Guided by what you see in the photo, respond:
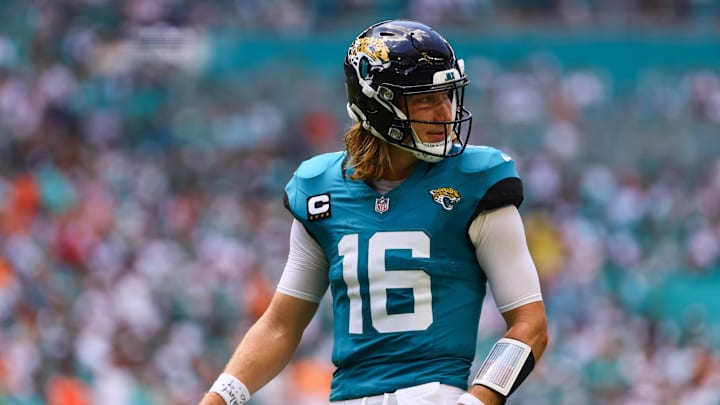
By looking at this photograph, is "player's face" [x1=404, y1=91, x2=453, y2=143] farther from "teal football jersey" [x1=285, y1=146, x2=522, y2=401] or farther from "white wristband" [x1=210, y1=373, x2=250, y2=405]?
"white wristband" [x1=210, y1=373, x2=250, y2=405]

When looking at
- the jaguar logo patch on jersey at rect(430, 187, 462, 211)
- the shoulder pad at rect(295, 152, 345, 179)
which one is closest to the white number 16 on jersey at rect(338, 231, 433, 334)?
the jaguar logo patch on jersey at rect(430, 187, 462, 211)

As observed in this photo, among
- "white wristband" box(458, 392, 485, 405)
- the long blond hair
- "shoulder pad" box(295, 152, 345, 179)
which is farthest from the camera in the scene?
"shoulder pad" box(295, 152, 345, 179)

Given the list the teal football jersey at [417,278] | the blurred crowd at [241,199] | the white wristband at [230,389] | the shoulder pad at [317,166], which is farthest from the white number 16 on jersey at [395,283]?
the blurred crowd at [241,199]

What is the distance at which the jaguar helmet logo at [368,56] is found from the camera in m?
Result: 4.14

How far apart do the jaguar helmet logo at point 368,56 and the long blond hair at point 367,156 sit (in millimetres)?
211

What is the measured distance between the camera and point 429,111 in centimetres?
415

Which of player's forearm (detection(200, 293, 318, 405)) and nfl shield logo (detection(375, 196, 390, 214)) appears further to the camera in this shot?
player's forearm (detection(200, 293, 318, 405))

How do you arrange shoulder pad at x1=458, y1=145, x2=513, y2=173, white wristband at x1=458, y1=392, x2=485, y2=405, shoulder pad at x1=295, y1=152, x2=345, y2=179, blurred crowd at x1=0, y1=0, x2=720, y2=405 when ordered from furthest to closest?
blurred crowd at x1=0, y1=0, x2=720, y2=405
shoulder pad at x1=295, y1=152, x2=345, y2=179
shoulder pad at x1=458, y1=145, x2=513, y2=173
white wristband at x1=458, y1=392, x2=485, y2=405

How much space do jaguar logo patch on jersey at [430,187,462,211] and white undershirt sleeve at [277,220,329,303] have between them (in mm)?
473

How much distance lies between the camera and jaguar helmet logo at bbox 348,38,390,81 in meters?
4.14

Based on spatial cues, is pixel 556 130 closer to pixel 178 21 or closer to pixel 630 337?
pixel 630 337

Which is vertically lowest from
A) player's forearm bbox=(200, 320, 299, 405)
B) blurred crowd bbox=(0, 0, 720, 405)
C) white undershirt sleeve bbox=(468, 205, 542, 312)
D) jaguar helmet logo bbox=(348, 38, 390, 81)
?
blurred crowd bbox=(0, 0, 720, 405)

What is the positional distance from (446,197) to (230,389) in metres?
0.91

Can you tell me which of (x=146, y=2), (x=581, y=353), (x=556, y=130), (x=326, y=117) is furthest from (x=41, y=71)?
(x=581, y=353)
